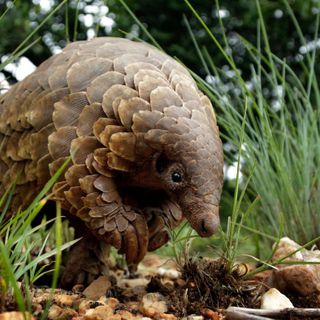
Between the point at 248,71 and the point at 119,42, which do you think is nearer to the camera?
the point at 119,42

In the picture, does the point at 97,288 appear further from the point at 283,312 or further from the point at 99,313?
the point at 283,312

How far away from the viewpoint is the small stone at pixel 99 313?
121cm

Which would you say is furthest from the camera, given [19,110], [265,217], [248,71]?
[248,71]

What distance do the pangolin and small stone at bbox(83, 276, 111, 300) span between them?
0.10m

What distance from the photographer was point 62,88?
5.10 ft

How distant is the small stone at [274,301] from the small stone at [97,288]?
Answer: 0.43 meters

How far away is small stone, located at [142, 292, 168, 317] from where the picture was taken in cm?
135

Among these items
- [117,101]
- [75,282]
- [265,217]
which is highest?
[117,101]

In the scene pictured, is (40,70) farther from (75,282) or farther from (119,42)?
(75,282)

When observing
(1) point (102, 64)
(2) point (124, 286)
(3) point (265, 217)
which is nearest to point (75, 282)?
(2) point (124, 286)

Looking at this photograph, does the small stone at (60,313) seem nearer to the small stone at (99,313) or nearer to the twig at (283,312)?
the small stone at (99,313)

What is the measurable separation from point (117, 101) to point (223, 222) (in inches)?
82.5

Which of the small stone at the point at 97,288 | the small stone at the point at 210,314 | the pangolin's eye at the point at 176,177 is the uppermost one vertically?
the pangolin's eye at the point at 176,177

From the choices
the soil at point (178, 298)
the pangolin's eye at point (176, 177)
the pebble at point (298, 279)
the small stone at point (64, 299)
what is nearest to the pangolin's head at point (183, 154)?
the pangolin's eye at point (176, 177)
